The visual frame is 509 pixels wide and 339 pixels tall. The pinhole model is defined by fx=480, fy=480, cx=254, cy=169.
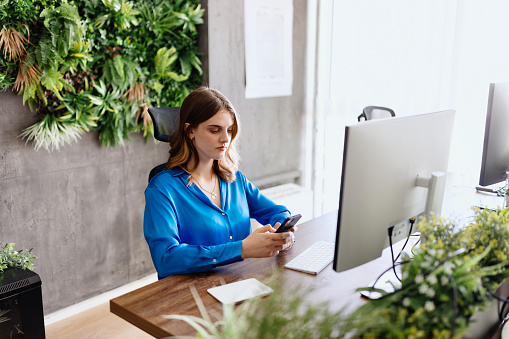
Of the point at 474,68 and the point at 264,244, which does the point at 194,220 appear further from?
the point at 474,68

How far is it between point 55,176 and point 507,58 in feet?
9.78

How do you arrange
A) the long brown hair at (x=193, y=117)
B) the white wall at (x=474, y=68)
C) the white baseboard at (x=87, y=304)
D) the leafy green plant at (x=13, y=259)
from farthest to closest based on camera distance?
the white wall at (x=474, y=68) < the white baseboard at (x=87, y=304) < the leafy green plant at (x=13, y=259) < the long brown hair at (x=193, y=117)

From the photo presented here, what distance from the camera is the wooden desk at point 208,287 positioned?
136cm

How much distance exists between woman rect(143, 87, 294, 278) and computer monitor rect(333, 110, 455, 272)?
40 cm

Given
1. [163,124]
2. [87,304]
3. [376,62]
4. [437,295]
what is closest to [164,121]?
[163,124]

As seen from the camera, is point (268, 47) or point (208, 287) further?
point (268, 47)

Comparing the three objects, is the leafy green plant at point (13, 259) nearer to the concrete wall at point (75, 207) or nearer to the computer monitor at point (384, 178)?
the concrete wall at point (75, 207)

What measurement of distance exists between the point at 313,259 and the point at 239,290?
0.37 m

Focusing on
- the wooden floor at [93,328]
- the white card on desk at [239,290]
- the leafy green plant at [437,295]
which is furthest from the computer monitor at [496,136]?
the wooden floor at [93,328]

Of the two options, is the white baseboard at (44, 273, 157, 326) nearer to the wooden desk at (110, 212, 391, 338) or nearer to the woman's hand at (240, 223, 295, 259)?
the wooden desk at (110, 212, 391, 338)

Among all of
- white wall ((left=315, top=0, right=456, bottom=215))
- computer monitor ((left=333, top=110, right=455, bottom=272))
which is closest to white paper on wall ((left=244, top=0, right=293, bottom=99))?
white wall ((left=315, top=0, right=456, bottom=215))

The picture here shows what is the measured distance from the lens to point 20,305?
87.1 inches

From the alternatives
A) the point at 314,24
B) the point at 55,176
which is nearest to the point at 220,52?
the point at 314,24

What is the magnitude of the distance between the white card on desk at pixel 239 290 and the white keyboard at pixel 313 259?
0.21m
